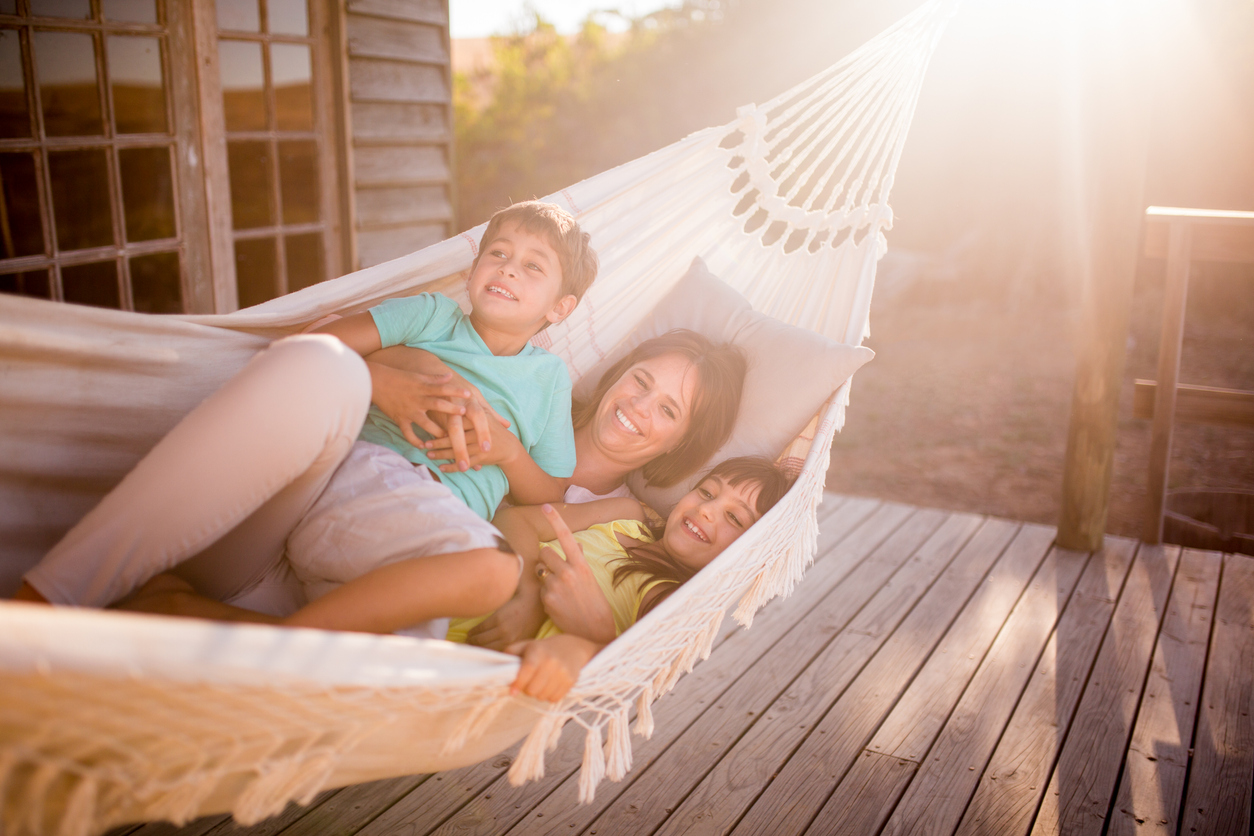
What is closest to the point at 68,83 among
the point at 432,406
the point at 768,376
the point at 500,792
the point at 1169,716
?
the point at 432,406

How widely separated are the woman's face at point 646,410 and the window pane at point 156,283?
4.94 feet

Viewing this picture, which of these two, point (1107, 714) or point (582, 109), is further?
point (582, 109)

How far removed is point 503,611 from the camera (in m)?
1.27

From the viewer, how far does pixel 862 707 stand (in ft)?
5.92

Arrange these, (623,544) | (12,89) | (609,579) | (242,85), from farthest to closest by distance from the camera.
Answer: (242,85)
(12,89)
(623,544)
(609,579)

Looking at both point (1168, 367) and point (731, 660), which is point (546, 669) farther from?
point (1168, 367)

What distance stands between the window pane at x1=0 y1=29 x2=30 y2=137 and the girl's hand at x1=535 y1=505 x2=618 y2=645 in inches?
70.0

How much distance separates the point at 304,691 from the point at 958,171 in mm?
6921

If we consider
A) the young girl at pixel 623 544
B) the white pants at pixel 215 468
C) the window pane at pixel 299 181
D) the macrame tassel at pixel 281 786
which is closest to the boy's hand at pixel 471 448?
the young girl at pixel 623 544

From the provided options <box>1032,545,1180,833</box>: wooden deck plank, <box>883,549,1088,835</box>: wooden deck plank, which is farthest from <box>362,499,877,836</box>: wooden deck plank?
<box>1032,545,1180,833</box>: wooden deck plank

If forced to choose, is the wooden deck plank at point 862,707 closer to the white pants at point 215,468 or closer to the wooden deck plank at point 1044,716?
the wooden deck plank at point 1044,716

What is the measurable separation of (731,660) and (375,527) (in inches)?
42.9

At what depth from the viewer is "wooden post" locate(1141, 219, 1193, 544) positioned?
2.49 metres

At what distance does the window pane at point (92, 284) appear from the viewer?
2.28m
